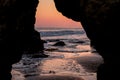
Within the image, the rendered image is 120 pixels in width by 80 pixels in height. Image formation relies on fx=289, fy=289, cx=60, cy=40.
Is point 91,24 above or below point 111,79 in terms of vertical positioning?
above

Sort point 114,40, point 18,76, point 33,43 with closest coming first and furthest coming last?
point 114,40, point 18,76, point 33,43

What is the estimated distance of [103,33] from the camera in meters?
14.5

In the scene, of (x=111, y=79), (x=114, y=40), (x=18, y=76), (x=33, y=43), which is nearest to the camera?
(x=114, y=40)

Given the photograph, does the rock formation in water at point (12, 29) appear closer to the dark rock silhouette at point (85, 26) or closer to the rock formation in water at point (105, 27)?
the dark rock silhouette at point (85, 26)

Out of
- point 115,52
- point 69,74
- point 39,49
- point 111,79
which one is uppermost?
point 115,52

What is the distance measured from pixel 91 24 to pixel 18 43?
429 centimetres

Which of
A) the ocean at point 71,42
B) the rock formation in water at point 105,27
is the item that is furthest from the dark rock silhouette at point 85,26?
the ocean at point 71,42

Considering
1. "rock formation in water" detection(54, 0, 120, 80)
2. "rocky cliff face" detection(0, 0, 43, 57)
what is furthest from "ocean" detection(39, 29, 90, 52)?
"rock formation in water" detection(54, 0, 120, 80)

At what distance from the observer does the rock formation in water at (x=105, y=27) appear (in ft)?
45.9

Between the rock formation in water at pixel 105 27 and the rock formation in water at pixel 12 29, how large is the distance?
3098 mm

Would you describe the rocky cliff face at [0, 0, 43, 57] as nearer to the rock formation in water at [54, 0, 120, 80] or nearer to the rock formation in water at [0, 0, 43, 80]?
the rock formation in water at [0, 0, 43, 80]

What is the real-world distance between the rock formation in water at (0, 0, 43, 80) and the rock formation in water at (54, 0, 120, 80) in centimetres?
310

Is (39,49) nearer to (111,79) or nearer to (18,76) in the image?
(18,76)

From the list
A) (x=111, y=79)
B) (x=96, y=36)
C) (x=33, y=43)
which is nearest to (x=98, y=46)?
(x=96, y=36)
